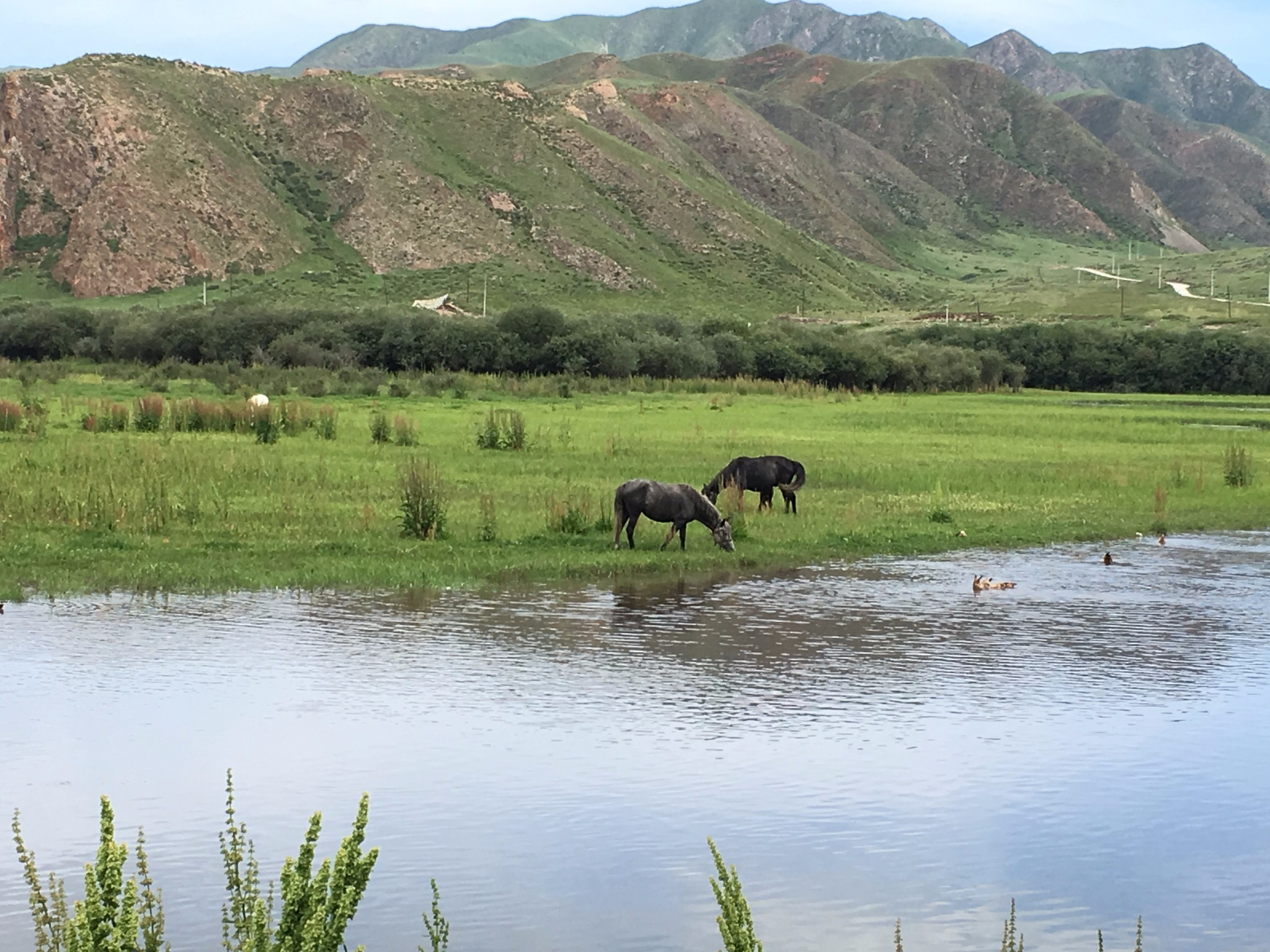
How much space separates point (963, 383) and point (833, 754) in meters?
70.7

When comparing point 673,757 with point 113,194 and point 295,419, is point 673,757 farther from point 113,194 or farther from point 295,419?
point 113,194

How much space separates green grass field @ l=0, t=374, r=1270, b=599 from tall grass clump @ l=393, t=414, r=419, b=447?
0.41 metres

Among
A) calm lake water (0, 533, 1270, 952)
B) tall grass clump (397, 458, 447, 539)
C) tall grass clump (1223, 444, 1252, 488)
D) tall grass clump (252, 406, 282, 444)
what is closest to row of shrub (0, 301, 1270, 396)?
tall grass clump (252, 406, 282, 444)

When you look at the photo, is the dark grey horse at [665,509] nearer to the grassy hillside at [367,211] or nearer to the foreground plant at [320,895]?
the foreground plant at [320,895]

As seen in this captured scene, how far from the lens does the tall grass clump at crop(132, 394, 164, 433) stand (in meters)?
36.5

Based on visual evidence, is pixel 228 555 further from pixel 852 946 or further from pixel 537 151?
pixel 537 151

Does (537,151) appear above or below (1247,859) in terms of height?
above

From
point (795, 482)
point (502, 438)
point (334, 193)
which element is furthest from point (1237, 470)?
point (334, 193)

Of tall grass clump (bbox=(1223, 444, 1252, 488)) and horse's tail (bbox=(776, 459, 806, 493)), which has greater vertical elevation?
A: horse's tail (bbox=(776, 459, 806, 493))

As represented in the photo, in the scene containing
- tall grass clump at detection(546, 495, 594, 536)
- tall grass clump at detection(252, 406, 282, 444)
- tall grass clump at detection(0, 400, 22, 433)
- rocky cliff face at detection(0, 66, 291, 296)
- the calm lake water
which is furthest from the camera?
rocky cliff face at detection(0, 66, 291, 296)

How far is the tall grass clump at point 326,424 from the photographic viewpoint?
3669 cm

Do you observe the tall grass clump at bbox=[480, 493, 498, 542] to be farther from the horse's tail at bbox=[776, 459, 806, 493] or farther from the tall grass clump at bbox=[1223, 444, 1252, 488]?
the tall grass clump at bbox=[1223, 444, 1252, 488]

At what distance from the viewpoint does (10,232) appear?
131875 millimetres

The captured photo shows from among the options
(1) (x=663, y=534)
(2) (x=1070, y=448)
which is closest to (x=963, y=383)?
(2) (x=1070, y=448)
